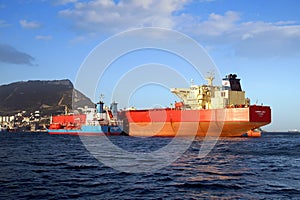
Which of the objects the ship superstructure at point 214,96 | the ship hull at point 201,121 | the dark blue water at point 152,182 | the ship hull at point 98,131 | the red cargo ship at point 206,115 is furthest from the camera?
the ship hull at point 98,131

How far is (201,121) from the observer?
49031mm

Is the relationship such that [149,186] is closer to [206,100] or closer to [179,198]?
[179,198]

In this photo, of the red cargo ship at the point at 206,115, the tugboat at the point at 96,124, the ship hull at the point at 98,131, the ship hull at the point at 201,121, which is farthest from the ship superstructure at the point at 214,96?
the tugboat at the point at 96,124

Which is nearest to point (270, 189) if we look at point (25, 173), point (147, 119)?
point (25, 173)

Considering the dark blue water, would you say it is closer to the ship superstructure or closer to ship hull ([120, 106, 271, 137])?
ship hull ([120, 106, 271, 137])

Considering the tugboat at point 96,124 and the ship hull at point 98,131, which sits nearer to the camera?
the ship hull at point 98,131

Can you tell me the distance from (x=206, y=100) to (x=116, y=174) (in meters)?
40.9

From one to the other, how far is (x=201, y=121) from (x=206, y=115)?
1.27m

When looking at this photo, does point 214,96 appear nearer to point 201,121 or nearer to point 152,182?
point 201,121

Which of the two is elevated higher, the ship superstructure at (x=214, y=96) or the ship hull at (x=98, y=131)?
the ship superstructure at (x=214, y=96)

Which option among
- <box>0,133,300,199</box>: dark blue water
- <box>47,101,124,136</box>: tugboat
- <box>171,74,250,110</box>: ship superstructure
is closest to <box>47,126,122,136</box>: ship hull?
<box>47,101,124,136</box>: tugboat

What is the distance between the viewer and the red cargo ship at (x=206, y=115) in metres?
45.7

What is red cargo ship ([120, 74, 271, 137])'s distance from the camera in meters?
45.7

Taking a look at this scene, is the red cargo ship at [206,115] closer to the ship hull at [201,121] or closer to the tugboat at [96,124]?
the ship hull at [201,121]
